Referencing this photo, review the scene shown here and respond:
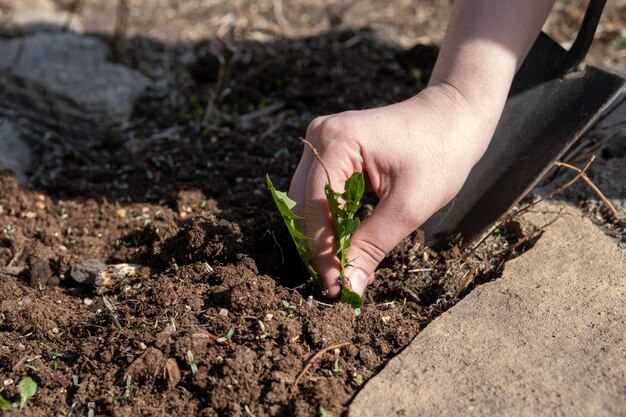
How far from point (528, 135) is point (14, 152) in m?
2.28

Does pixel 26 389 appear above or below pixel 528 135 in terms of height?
below

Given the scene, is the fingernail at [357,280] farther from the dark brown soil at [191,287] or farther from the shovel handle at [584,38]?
the shovel handle at [584,38]

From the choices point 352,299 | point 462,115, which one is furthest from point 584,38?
point 352,299

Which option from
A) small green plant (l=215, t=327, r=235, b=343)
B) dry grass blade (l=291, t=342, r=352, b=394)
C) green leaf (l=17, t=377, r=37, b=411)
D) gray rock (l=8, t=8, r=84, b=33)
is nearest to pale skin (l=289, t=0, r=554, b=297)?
dry grass blade (l=291, t=342, r=352, b=394)

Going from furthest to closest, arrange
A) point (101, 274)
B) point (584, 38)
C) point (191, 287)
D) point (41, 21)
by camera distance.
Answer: point (41, 21), point (584, 38), point (101, 274), point (191, 287)

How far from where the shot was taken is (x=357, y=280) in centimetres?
209

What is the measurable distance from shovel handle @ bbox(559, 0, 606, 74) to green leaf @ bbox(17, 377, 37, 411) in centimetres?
206

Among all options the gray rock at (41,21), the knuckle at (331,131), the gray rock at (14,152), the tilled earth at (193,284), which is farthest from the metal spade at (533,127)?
the gray rock at (41,21)

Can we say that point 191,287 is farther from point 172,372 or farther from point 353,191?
point 353,191

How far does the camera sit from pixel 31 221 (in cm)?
274

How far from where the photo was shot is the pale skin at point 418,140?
2.03 metres

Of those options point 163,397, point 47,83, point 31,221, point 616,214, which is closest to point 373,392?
point 163,397

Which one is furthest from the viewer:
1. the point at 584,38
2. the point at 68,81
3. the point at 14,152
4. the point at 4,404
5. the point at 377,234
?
the point at 68,81

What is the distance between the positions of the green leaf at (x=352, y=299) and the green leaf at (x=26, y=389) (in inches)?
33.6
